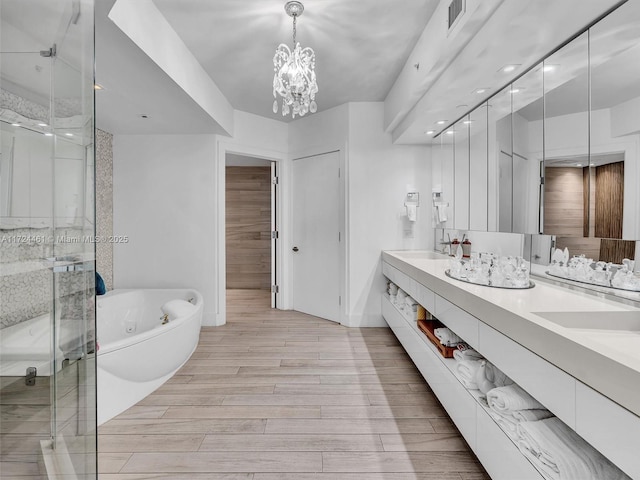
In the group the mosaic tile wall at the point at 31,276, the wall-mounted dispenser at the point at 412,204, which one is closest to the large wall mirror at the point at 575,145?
the wall-mounted dispenser at the point at 412,204

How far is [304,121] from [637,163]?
3.28 meters

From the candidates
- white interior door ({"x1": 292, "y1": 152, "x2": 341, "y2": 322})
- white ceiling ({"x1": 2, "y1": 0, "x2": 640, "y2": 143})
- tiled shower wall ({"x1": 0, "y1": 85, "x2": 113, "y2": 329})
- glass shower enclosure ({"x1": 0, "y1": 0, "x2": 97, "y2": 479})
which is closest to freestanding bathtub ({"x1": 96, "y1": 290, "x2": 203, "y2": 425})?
glass shower enclosure ({"x1": 0, "y1": 0, "x2": 97, "y2": 479})

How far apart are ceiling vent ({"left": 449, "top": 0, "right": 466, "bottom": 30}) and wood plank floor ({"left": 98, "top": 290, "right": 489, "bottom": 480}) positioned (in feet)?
7.15

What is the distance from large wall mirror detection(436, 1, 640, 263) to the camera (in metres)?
1.34

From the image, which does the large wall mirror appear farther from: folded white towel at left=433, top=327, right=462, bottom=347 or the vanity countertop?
folded white towel at left=433, top=327, right=462, bottom=347

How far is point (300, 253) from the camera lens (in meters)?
4.13

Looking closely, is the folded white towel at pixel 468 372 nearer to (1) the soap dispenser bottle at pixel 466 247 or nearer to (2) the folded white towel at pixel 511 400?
(2) the folded white towel at pixel 511 400

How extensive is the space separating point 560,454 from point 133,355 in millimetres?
2130

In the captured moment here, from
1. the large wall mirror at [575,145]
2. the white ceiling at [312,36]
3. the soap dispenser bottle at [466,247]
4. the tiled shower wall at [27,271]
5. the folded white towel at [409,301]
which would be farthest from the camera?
the soap dispenser bottle at [466,247]

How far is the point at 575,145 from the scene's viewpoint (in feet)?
5.33

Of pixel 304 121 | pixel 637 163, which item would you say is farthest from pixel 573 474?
pixel 304 121

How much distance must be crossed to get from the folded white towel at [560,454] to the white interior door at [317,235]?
267 cm

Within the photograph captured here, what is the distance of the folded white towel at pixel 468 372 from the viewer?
1.55 meters

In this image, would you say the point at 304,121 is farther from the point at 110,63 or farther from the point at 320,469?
the point at 320,469
